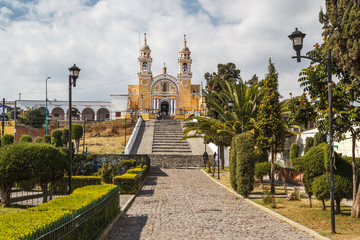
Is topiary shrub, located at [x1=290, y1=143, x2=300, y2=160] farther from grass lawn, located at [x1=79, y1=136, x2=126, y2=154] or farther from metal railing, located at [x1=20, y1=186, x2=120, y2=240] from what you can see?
grass lawn, located at [x1=79, y1=136, x2=126, y2=154]

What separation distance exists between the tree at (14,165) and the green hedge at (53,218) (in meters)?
3.08

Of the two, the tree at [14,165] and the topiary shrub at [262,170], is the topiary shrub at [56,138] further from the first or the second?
the tree at [14,165]

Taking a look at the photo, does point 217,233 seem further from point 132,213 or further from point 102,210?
point 132,213

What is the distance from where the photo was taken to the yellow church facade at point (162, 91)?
214 feet

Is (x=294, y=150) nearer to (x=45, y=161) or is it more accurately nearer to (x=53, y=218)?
(x=45, y=161)

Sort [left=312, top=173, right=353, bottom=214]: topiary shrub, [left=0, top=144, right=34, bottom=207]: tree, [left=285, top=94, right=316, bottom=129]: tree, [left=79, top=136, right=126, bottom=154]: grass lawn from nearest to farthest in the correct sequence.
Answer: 1. [left=312, top=173, right=353, bottom=214]: topiary shrub
2. [left=285, top=94, right=316, bottom=129]: tree
3. [left=0, top=144, right=34, bottom=207]: tree
4. [left=79, top=136, right=126, bottom=154]: grass lawn

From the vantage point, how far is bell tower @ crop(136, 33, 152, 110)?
6525cm

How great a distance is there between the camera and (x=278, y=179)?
865 inches

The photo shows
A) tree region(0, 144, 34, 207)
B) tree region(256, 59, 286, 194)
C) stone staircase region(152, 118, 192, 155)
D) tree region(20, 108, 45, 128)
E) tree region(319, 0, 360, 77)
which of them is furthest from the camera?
tree region(20, 108, 45, 128)

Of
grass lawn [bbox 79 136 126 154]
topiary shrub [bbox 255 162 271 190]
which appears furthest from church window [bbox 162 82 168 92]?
topiary shrub [bbox 255 162 271 190]

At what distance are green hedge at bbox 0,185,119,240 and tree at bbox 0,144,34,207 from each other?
3.08m

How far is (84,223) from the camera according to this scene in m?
6.11

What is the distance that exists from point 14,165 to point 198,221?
17.6ft

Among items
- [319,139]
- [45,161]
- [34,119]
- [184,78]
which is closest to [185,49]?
[184,78]
